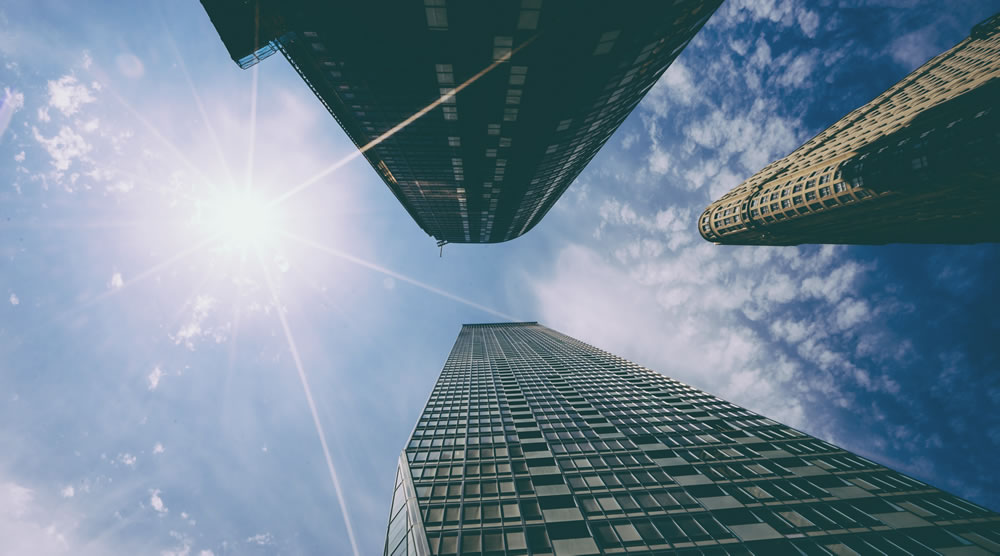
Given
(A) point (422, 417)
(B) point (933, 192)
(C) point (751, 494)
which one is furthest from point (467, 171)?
(B) point (933, 192)

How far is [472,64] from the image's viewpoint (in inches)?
1085

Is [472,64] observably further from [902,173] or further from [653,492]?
[902,173]

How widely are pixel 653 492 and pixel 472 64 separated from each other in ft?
119

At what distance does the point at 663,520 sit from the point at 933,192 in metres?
71.9

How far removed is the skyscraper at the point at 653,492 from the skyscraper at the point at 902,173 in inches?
1903

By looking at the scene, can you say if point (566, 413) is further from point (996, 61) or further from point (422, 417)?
point (996, 61)

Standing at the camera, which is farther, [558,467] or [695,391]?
[695,391]

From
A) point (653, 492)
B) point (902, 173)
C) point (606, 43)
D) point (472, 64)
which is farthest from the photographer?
point (902, 173)

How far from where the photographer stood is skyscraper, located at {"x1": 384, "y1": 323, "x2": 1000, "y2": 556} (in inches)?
814

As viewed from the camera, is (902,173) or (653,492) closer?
(653,492)

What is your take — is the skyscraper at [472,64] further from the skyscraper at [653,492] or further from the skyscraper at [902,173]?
the skyscraper at [902,173]

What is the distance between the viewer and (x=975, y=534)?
20078 millimetres

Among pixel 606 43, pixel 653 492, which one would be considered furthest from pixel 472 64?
pixel 653 492

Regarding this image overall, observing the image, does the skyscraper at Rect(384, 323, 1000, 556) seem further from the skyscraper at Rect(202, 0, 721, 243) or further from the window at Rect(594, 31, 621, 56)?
the window at Rect(594, 31, 621, 56)
